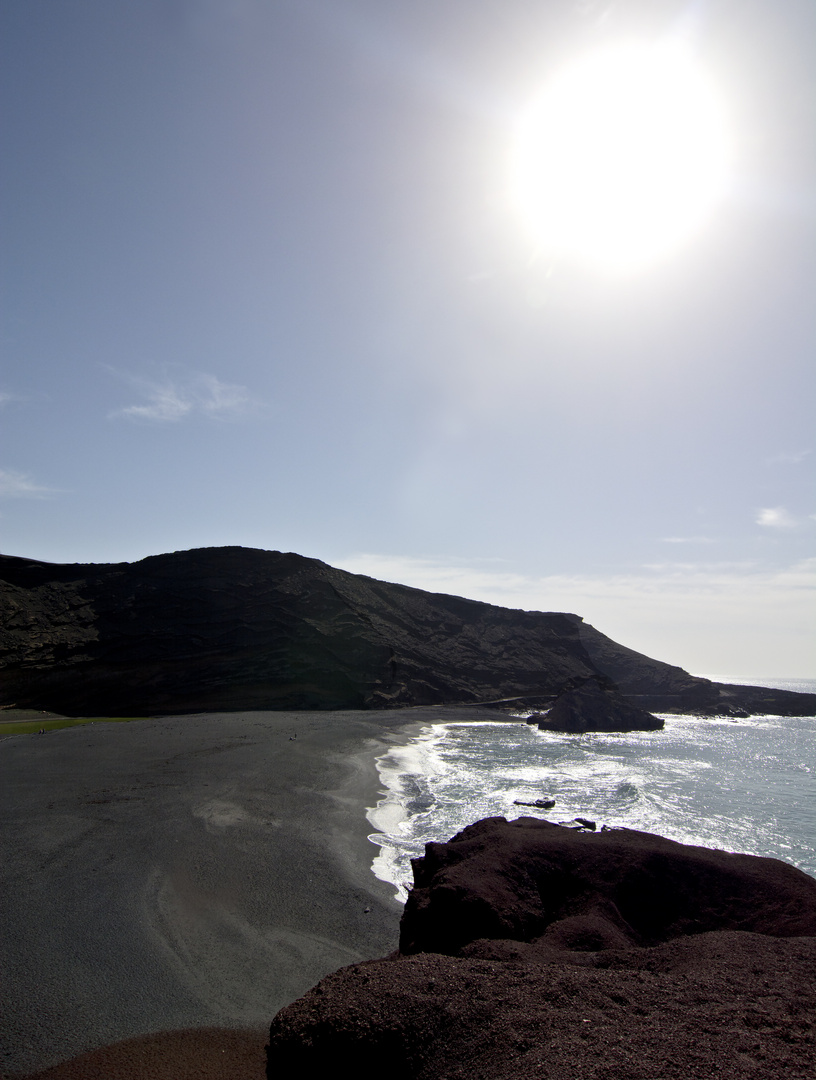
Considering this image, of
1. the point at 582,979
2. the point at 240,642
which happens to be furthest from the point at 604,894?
the point at 240,642

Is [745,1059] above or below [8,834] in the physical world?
above

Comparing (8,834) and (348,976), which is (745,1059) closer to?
(348,976)

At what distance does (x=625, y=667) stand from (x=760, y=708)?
24907 mm

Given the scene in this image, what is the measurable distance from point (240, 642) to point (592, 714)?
3418 cm

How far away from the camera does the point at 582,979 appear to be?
180 inches

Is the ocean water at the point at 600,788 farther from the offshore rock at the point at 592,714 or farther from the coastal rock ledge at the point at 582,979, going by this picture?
the coastal rock ledge at the point at 582,979

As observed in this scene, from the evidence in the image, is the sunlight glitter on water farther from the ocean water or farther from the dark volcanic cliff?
the dark volcanic cliff

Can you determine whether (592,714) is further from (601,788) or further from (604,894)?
(604,894)

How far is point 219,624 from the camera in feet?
189

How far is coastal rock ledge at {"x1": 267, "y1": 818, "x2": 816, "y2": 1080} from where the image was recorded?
357 cm

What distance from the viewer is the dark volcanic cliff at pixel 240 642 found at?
50.2 m

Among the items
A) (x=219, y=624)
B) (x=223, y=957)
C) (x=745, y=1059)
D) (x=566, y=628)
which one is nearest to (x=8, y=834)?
(x=223, y=957)

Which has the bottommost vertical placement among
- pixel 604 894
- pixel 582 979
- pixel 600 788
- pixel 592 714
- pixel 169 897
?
pixel 600 788

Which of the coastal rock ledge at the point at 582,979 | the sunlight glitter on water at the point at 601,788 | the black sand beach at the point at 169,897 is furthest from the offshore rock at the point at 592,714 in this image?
the coastal rock ledge at the point at 582,979
